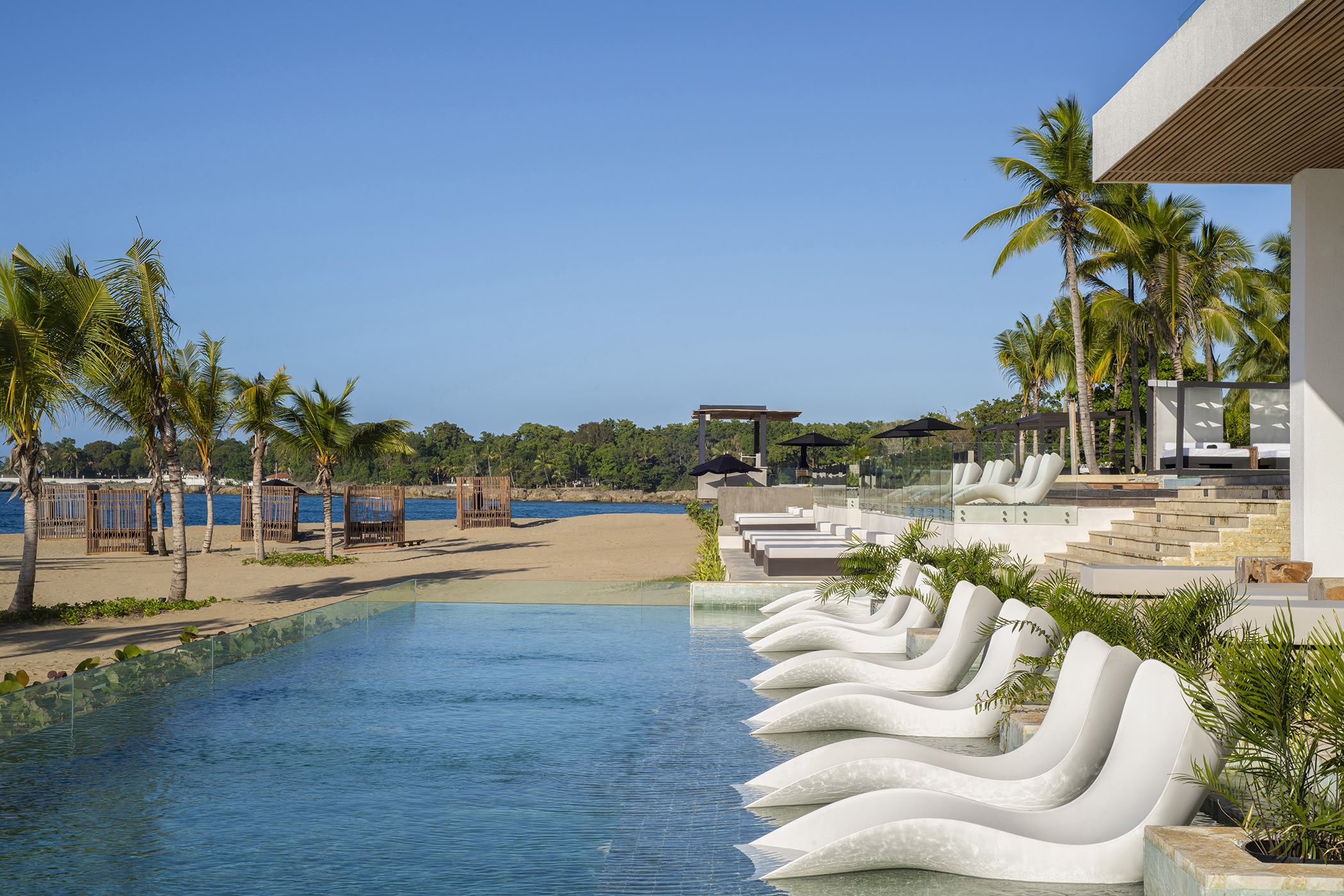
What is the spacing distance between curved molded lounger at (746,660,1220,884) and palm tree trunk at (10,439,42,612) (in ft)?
45.8

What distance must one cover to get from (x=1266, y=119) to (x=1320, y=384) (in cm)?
270

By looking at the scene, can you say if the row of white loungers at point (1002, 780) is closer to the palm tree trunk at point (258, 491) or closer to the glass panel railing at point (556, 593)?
the glass panel railing at point (556, 593)

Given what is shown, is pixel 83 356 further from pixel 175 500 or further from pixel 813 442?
pixel 813 442

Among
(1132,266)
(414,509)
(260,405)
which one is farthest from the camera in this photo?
(414,509)

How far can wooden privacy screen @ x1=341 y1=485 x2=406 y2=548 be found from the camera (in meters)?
29.4

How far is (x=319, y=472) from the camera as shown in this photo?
84.5 feet

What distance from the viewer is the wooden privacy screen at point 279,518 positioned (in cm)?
3167

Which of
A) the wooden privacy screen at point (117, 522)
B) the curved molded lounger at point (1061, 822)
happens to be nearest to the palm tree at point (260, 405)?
the wooden privacy screen at point (117, 522)

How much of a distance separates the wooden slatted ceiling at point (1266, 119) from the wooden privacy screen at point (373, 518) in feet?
77.3

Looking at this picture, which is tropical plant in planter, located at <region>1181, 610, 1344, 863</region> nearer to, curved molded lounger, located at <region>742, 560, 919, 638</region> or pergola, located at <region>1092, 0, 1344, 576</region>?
curved molded lounger, located at <region>742, 560, 919, 638</region>

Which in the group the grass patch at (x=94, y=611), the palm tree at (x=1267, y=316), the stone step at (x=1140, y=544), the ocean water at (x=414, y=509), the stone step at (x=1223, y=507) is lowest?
the ocean water at (x=414, y=509)

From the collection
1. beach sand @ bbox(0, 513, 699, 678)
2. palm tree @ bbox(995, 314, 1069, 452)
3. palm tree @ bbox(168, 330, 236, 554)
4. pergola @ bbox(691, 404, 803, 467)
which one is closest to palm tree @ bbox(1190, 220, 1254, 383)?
palm tree @ bbox(995, 314, 1069, 452)

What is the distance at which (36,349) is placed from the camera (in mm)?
14125

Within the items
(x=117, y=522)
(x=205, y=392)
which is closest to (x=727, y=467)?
(x=205, y=392)
